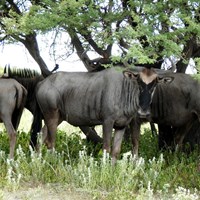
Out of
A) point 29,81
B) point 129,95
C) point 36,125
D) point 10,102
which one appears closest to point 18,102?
point 10,102

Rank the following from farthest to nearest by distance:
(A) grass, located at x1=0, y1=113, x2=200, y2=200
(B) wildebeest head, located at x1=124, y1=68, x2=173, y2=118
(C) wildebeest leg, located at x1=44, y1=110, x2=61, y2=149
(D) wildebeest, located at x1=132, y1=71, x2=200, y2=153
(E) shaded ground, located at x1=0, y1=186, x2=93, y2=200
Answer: (D) wildebeest, located at x1=132, y1=71, x2=200, y2=153 → (C) wildebeest leg, located at x1=44, y1=110, x2=61, y2=149 → (B) wildebeest head, located at x1=124, y1=68, x2=173, y2=118 → (A) grass, located at x1=0, y1=113, x2=200, y2=200 → (E) shaded ground, located at x1=0, y1=186, x2=93, y2=200

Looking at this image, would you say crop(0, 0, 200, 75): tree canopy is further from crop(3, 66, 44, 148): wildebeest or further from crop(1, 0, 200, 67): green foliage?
crop(3, 66, 44, 148): wildebeest

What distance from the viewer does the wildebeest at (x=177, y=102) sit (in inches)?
402

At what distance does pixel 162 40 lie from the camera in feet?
28.3

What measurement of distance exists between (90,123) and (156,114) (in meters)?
1.45

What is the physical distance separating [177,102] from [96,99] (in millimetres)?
1700

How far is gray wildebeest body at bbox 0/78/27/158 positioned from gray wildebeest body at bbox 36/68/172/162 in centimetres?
35

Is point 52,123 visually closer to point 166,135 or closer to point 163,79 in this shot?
point 163,79

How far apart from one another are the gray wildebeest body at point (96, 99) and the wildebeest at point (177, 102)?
123 cm

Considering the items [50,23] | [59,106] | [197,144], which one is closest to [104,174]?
[59,106]

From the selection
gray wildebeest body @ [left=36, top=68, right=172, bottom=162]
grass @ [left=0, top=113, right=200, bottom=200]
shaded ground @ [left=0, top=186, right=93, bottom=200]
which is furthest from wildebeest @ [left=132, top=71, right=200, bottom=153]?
shaded ground @ [left=0, top=186, right=93, bottom=200]

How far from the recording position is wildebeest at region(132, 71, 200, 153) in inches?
402

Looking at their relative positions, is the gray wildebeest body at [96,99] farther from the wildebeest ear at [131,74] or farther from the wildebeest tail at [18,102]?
the wildebeest tail at [18,102]

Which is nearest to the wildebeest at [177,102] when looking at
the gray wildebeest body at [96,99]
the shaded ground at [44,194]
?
the gray wildebeest body at [96,99]
